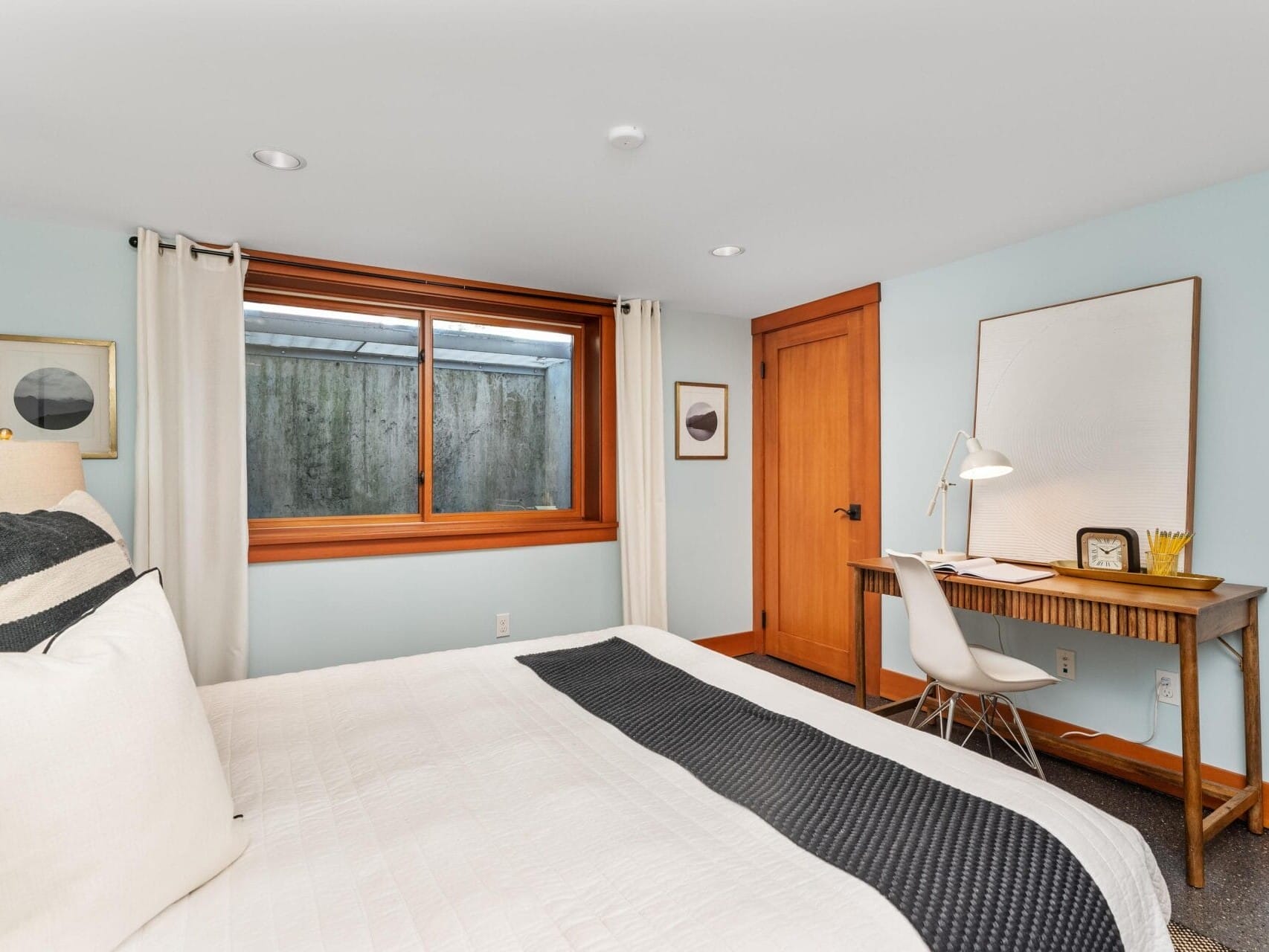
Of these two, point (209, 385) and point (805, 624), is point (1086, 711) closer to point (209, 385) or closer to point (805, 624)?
point (805, 624)

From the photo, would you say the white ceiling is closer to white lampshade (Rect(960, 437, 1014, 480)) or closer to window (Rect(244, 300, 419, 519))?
window (Rect(244, 300, 419, 519))

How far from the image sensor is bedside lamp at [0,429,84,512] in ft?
6.58

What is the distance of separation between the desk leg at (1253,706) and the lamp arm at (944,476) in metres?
1.14

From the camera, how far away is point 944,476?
3219 millimetres

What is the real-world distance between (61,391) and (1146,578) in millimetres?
4277

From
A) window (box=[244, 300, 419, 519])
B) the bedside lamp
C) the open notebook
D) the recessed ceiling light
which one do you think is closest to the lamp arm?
the open notebook

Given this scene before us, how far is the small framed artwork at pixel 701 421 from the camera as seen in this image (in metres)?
4.34

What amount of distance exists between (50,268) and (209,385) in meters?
0.72

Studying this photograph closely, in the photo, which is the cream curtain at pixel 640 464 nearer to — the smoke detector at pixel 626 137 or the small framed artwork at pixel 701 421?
the small framed artwork at pixel 701 421

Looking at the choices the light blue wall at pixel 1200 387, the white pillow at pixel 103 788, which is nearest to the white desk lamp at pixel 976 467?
the light blue wall at pixel 1200 387

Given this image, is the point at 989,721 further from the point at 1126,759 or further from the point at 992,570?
the point at 992,570

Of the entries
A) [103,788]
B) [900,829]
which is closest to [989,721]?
[900,829]

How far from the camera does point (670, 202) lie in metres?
2.64

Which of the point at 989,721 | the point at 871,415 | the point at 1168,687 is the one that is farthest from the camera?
the point at 871,415
